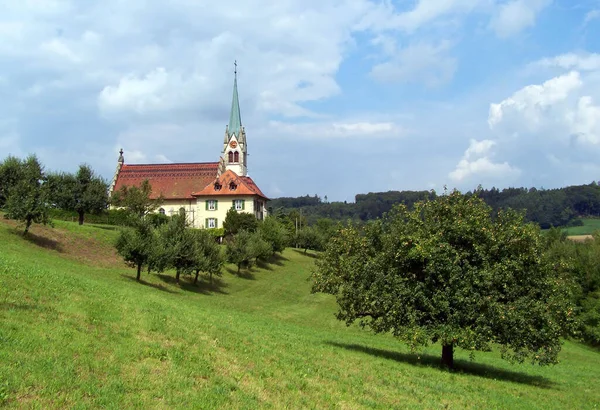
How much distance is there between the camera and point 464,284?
21016 millimetres

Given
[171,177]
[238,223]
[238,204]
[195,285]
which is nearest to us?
[195,285]

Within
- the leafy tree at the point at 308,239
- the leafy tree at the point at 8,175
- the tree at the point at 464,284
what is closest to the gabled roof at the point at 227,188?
the leafy tree at the point at 308,239

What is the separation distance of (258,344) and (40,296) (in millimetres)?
7118

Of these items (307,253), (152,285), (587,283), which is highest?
(152,285)

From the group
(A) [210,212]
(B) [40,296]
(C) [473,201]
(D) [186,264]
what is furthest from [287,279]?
(B) [40,296]

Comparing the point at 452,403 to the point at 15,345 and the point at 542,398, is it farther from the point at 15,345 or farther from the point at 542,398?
the point at 15,345

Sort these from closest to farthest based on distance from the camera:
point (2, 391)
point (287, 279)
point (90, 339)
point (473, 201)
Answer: point (2, 391) → point (90, 339) → point (473, 201) → point (287, 279)

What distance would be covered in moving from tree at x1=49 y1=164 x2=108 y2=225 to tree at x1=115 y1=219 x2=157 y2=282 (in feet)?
70.4

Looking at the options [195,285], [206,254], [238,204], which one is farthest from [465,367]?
[238,204]

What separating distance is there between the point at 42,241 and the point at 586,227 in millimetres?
169989

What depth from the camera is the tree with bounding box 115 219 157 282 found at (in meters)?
42.3

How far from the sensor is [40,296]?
54.0 feet

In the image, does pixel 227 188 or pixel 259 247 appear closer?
pixel 259 247

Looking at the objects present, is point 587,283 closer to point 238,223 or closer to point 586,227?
point 238,223
